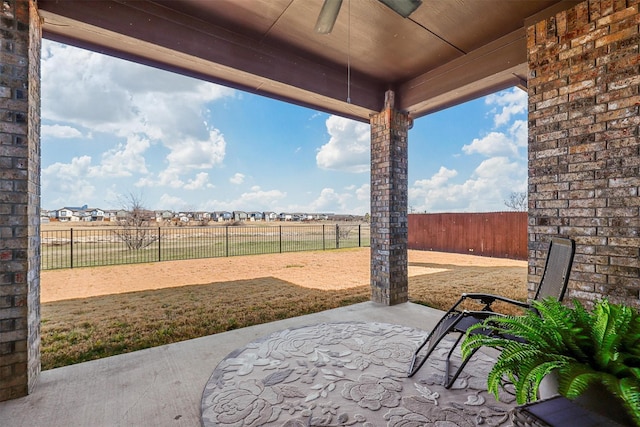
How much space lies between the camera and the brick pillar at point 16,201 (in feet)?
6.08

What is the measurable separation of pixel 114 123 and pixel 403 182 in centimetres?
880

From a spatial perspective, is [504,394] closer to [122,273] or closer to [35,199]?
[35,199]

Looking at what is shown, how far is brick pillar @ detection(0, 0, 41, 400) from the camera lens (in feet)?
6.08

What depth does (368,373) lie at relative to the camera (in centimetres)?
212

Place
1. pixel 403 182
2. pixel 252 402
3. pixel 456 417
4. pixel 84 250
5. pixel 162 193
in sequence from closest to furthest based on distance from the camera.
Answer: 1. pixel 456 417
2. pixel 252 402
3. pixel 403 182
4. pixel 84 250
5. pixel 162 193

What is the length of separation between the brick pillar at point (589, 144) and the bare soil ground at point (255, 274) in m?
2.90

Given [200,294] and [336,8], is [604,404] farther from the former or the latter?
[200,294]

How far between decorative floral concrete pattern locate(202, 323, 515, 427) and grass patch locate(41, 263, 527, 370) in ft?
3.39

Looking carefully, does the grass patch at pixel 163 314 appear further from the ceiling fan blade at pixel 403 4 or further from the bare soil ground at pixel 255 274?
the ceiling fan blade at pixel 403 4

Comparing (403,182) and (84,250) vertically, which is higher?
(403,182)

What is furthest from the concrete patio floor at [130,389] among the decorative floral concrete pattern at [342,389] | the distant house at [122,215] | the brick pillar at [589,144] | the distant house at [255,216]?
the distant house at [255,216]

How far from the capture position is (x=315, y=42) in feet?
9.77

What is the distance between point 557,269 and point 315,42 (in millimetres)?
2861

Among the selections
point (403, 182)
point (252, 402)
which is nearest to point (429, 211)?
point (403, 182)
